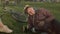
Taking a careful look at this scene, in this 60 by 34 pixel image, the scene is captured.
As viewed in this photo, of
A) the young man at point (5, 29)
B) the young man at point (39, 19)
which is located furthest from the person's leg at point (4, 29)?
the young man at point (39, 19)

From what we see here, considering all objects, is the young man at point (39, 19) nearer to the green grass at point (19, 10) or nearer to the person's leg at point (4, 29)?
the green grass at point (19, 10)

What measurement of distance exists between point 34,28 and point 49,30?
100 mm

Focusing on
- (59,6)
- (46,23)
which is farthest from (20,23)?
(59,6)

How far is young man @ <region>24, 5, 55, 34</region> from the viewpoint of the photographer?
174 centimetres

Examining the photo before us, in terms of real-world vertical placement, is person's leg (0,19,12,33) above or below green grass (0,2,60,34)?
below

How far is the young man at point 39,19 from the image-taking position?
1.74 m

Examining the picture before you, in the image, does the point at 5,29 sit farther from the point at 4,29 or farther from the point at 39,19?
the point at 39,19

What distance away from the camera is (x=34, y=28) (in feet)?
5.74

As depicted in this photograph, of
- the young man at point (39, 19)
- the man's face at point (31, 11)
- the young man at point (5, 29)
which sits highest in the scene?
the man's face at point (31, 11)

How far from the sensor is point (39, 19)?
1.74m

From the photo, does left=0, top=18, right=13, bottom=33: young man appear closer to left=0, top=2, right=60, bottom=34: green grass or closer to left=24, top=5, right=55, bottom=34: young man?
left=0, top=2, right=60, bottom=34: green grass

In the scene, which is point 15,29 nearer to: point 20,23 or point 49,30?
point 20,23

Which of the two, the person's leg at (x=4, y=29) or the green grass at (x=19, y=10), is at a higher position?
the green grass at (x=19, y=10)

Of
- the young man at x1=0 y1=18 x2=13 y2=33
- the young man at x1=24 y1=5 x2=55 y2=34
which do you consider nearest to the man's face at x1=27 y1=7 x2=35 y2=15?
the young man at x1=24 y1=5 x2=55 y2=34
